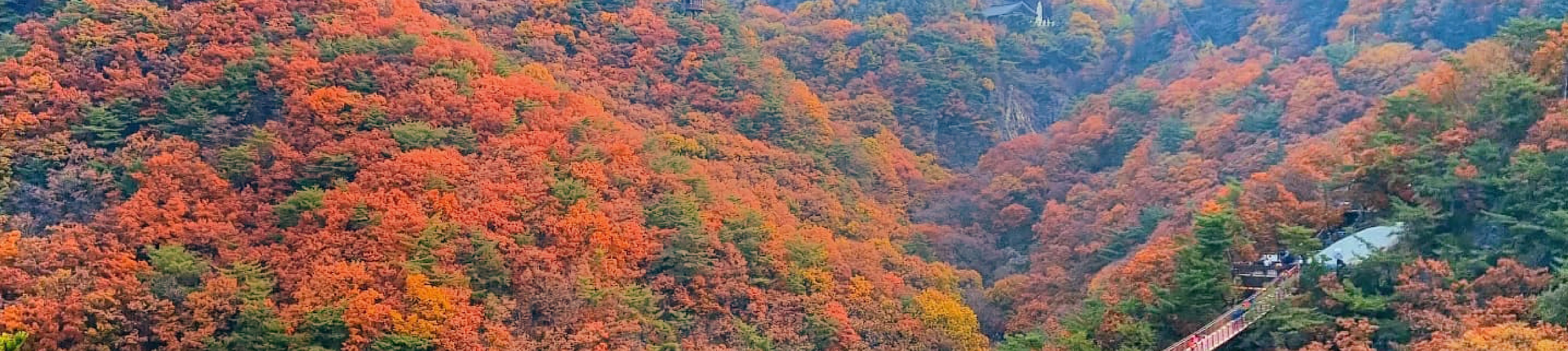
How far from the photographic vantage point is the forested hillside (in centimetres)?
2069

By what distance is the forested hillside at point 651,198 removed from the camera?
20.7 m

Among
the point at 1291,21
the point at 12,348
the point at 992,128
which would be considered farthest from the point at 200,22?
the point at 1291,21

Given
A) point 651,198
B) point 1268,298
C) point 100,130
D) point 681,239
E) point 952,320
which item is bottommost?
point 952,320

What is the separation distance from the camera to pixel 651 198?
2770 centimetres

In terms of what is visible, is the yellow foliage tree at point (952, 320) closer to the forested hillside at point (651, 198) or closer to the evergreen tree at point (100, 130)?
the forested hillside at point (651, 198)

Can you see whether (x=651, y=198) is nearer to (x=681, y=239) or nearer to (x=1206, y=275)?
(x=681, y=239)

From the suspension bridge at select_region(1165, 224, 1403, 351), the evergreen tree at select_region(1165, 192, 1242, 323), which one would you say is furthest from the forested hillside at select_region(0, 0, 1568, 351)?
the suspension bridge at select_region(1165, 224, 1403, 351)

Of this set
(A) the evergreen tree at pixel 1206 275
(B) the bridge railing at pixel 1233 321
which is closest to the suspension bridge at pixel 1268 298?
(B) the bridge railing at pixel 1233 321

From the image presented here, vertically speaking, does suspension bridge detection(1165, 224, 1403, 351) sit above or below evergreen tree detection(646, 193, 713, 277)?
above

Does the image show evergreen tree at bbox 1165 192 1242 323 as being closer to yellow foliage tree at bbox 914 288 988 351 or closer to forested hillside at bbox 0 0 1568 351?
forested hillside at bbox 0 0 1568 351

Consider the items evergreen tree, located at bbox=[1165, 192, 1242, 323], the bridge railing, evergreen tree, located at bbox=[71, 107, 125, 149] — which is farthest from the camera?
evergreen tree, located at bbox=[71, 107, 125, 149]

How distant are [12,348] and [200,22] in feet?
58.9

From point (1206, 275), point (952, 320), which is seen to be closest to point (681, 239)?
point (952, 320)

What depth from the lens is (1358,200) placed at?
23.2 m
